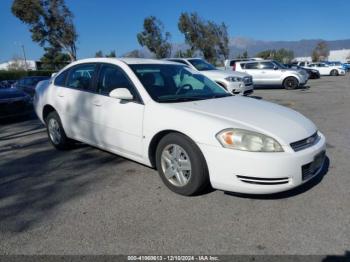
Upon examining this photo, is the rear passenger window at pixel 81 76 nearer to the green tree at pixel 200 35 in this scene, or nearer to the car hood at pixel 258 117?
the car hood at pixel 258 117

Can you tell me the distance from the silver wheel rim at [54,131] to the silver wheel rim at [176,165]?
2.56 meters

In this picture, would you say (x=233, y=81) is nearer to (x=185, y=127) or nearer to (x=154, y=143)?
(x=154, y=143)

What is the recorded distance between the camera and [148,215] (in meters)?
3.49

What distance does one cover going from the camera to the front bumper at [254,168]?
332cm

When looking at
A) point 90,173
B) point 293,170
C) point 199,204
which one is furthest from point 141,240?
point 90,173

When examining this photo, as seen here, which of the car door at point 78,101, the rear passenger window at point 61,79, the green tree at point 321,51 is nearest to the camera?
the car door at point 78,101

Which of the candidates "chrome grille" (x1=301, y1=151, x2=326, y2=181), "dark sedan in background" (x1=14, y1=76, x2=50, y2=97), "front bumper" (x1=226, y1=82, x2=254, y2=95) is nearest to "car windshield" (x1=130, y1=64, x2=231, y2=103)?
"chrome grille" (x1=301, y1=151, x2=326, y2=181)

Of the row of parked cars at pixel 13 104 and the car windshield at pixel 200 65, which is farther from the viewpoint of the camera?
the car windshield at pixel 200 65

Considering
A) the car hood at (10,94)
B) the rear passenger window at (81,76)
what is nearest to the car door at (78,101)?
the rear passenger window at (81,76)

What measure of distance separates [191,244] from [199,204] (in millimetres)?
762

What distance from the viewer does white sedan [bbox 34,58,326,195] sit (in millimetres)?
3402

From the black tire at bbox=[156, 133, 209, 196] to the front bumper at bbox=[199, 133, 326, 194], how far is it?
80mm

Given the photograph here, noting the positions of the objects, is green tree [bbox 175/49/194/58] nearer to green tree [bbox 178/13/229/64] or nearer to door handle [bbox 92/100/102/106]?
green tree [bbox 178/13/229/64]

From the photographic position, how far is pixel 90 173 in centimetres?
471
